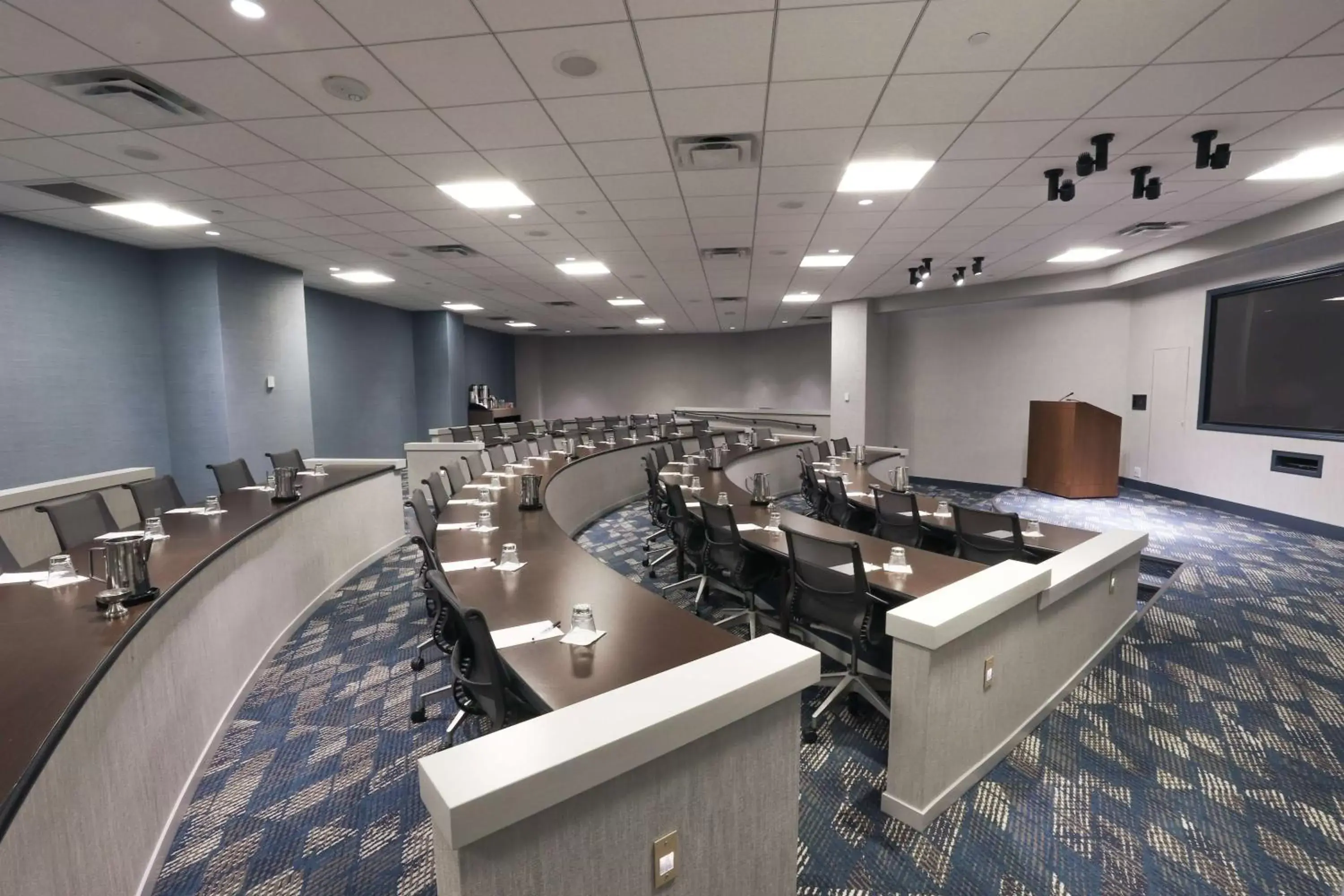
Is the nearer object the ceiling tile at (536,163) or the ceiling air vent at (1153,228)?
the ceiling tile at (536,163)

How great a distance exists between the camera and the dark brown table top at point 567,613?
179 centimetres

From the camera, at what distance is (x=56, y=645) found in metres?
1.89

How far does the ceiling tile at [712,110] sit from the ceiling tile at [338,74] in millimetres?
1298

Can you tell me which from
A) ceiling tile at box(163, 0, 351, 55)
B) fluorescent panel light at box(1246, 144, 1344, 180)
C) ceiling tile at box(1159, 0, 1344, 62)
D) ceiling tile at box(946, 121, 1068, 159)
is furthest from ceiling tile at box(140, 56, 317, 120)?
fluorescent panel light at box(1246, 144, 1344, 180)

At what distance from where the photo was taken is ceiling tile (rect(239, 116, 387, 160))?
3361 millimetres

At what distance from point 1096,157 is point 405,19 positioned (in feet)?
13.2

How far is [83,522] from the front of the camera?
133 inches

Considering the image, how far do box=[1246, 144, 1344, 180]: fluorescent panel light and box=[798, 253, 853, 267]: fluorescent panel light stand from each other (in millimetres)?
3482

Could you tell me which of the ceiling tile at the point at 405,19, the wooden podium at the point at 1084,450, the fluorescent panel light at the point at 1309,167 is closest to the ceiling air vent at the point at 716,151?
the ceiling tile at the point at 405,19

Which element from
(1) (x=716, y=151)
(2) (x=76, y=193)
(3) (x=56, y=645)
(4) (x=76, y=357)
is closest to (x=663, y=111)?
(1) (x=716, y=151)

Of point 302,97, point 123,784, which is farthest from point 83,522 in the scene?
point 302,97

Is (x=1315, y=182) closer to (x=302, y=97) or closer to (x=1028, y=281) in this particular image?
(x=1028, y=281)

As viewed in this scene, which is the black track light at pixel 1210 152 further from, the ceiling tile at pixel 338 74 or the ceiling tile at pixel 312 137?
the ceiling tile at pixel 312 137

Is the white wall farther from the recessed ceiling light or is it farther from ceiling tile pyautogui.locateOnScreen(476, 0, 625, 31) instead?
the recessed ceiling light
